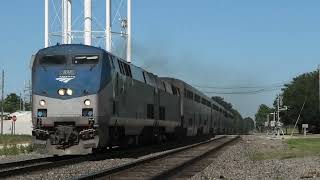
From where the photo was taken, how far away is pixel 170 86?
132 feet

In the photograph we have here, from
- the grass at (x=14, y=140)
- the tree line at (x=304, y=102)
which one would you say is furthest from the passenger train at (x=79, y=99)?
the tree line at (x=304, y=102)

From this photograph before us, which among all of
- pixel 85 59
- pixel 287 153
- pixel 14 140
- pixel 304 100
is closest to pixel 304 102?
pixel 304 100

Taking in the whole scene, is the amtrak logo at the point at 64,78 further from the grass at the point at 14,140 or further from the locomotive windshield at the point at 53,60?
the grass at the point at 14,140

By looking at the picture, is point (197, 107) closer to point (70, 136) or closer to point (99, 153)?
point (99, 153)

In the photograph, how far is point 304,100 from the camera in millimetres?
110188

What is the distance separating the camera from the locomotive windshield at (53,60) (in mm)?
23000

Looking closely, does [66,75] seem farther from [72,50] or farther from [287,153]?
[287,153]

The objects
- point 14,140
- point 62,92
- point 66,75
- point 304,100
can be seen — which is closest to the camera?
point 62,92

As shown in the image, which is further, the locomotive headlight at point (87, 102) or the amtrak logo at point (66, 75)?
the amtrak logo at point (66, 75)

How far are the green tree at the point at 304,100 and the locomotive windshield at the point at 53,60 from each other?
85.0m

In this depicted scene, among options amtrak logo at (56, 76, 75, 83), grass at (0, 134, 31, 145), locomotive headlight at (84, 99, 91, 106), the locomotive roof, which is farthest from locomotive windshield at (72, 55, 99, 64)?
grass at (0, 134, 31, 145)

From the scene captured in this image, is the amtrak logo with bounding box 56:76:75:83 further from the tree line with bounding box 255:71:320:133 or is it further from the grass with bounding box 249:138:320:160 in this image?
the tree line with bounding box 255:71:320:133

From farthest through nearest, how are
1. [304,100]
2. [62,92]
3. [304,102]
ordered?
[304,100] → [304,102] → [62,92]

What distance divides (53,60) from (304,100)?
92275 millimetres
